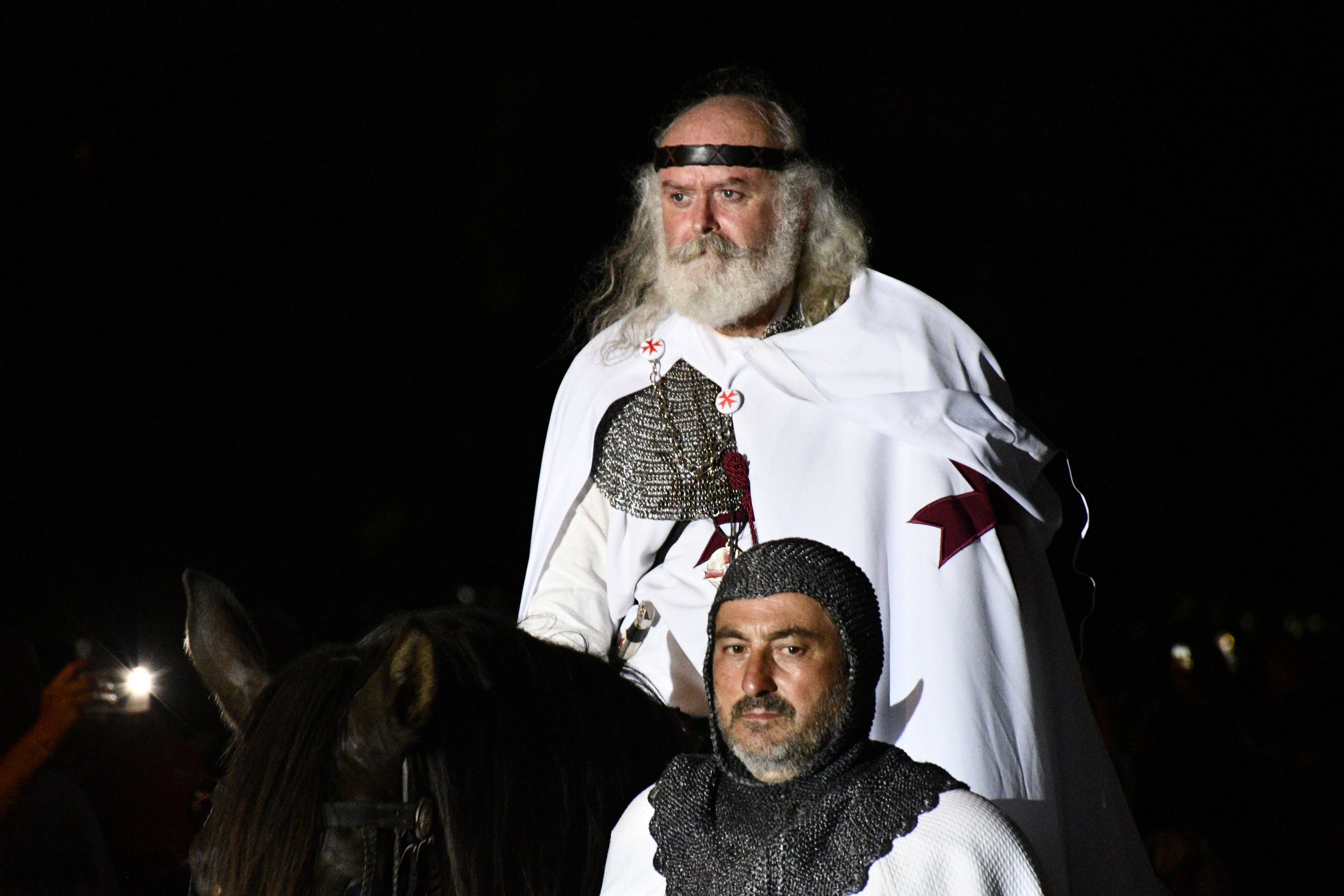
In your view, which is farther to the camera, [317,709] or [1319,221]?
[1319,221]

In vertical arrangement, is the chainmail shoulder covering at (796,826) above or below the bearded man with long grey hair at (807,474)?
below

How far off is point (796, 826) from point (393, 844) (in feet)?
1.92

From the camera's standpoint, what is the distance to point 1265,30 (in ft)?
22.4

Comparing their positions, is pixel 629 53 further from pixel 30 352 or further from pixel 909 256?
pixel 30 352

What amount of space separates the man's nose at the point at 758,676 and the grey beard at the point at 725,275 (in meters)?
1.39

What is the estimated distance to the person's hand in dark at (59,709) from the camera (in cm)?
389

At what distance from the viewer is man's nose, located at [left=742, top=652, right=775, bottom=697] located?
2.05 meters

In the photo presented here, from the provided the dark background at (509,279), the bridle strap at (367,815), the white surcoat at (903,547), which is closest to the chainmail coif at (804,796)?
the bridle strap at (367,815)

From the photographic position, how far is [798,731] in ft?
6.73

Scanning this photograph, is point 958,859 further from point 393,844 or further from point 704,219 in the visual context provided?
point 704,219

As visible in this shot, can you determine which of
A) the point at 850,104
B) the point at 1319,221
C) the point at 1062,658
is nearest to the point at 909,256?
the point at 850,104

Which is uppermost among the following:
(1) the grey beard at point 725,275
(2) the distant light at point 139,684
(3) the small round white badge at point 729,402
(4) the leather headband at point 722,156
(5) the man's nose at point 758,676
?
(4) the leather headband at point 722,156

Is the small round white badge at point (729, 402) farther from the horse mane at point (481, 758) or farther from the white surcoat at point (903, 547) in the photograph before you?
the horse mane at point (481, 758)

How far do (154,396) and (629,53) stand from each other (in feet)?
6.93
